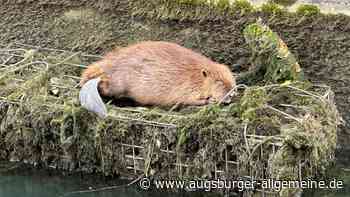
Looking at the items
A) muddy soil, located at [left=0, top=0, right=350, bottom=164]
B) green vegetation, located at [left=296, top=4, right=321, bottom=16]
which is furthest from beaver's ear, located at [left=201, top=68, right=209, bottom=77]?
green vegetation, located at [left=296, top=4, right=321, bottom=16]

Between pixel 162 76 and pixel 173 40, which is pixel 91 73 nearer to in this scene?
pixel 162 76

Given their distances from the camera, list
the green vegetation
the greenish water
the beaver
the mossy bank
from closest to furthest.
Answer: the mossy bank, the greenish water, the beaver, the green vegetation

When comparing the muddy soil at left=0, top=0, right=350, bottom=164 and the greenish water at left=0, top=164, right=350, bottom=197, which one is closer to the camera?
the greenish water at left=0, top=164, right=350, bottom=197

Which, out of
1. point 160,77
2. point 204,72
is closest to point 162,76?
point 160,77

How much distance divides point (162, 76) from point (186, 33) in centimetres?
73

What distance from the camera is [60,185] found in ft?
19.6

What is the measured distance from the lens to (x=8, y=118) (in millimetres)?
6035

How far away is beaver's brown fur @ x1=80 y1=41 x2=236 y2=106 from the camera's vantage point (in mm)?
5926

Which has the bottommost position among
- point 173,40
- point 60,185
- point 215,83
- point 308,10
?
point 60,185

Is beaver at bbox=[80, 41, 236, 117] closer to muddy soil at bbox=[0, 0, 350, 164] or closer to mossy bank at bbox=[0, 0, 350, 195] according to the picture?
mossy bank at bbox=[0, 0, 350, 195]

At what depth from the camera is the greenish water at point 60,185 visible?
5.81m

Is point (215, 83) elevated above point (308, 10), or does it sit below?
below

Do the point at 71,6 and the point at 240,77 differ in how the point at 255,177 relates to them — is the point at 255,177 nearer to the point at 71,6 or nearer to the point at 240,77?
the point at 240,77

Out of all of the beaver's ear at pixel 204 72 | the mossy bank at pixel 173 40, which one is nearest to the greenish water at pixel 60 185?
the mossy bank at pixel 173 40
